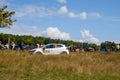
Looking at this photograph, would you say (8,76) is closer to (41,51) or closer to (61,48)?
(41,51)

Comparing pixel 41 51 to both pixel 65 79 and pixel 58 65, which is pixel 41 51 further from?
pixel 65 79

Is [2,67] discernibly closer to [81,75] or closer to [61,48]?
[81,75]

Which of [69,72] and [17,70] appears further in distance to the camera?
[69,72]

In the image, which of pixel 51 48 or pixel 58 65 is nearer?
pixel 58 65

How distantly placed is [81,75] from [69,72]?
95 cm

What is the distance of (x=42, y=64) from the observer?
19.7 metres

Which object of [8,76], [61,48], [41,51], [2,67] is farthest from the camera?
[61,48]

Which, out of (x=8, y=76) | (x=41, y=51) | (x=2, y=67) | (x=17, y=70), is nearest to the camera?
(x=8, y=76)

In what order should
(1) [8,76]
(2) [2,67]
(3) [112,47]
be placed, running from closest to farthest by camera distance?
1. (1) [8,76]
2. (2) [2,67]
3. (3) [112,47]

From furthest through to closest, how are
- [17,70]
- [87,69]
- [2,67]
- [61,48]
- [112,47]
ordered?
[112,47]
[61,48]
[87,69]
[2,67]
[17,70]

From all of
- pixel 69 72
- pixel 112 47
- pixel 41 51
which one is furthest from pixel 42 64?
pixel 112 47

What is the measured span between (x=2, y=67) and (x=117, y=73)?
6.63 metres

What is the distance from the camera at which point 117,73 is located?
19578 mm

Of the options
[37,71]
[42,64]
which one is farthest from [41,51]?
[37,71]
